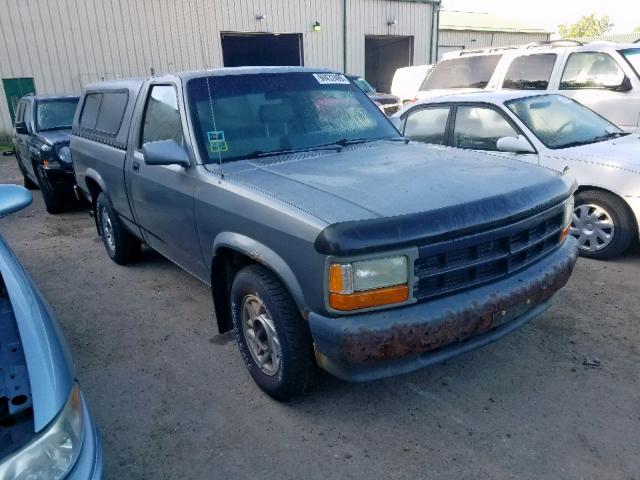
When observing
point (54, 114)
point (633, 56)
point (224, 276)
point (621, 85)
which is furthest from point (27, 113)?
point (633, 56)

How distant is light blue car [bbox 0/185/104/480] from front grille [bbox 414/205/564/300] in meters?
1.47

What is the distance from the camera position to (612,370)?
3.08 metres

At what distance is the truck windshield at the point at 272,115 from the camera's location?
10.8 ft

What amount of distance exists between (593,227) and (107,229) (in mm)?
4948

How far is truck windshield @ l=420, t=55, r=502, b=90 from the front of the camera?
8188 mm

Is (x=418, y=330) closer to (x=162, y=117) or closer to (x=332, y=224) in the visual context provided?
(x=332, y=224)

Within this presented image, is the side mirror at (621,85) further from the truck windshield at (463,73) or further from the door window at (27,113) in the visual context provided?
the door window at (27,113)

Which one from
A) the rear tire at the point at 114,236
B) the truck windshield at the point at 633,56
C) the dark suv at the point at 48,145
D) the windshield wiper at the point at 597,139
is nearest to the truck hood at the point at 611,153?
the windshield wiper at the point at 597,139

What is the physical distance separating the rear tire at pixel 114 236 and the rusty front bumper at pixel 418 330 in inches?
131

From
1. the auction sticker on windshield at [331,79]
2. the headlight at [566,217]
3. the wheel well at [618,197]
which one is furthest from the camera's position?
the wheel well at [618,197]

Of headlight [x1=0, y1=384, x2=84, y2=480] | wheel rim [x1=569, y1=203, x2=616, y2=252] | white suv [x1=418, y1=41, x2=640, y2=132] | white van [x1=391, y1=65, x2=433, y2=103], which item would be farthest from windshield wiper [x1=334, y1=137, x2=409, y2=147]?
white van [x1=391, y1=65, x2=433, y2=103]

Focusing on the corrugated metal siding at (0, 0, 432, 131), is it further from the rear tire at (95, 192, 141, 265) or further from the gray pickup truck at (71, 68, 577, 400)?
the gray pickup truck at (71, 68, 577, 400)

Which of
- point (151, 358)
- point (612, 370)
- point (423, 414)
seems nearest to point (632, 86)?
point (612, 370)

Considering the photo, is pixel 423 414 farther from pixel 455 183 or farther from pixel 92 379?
pixel 92 379
